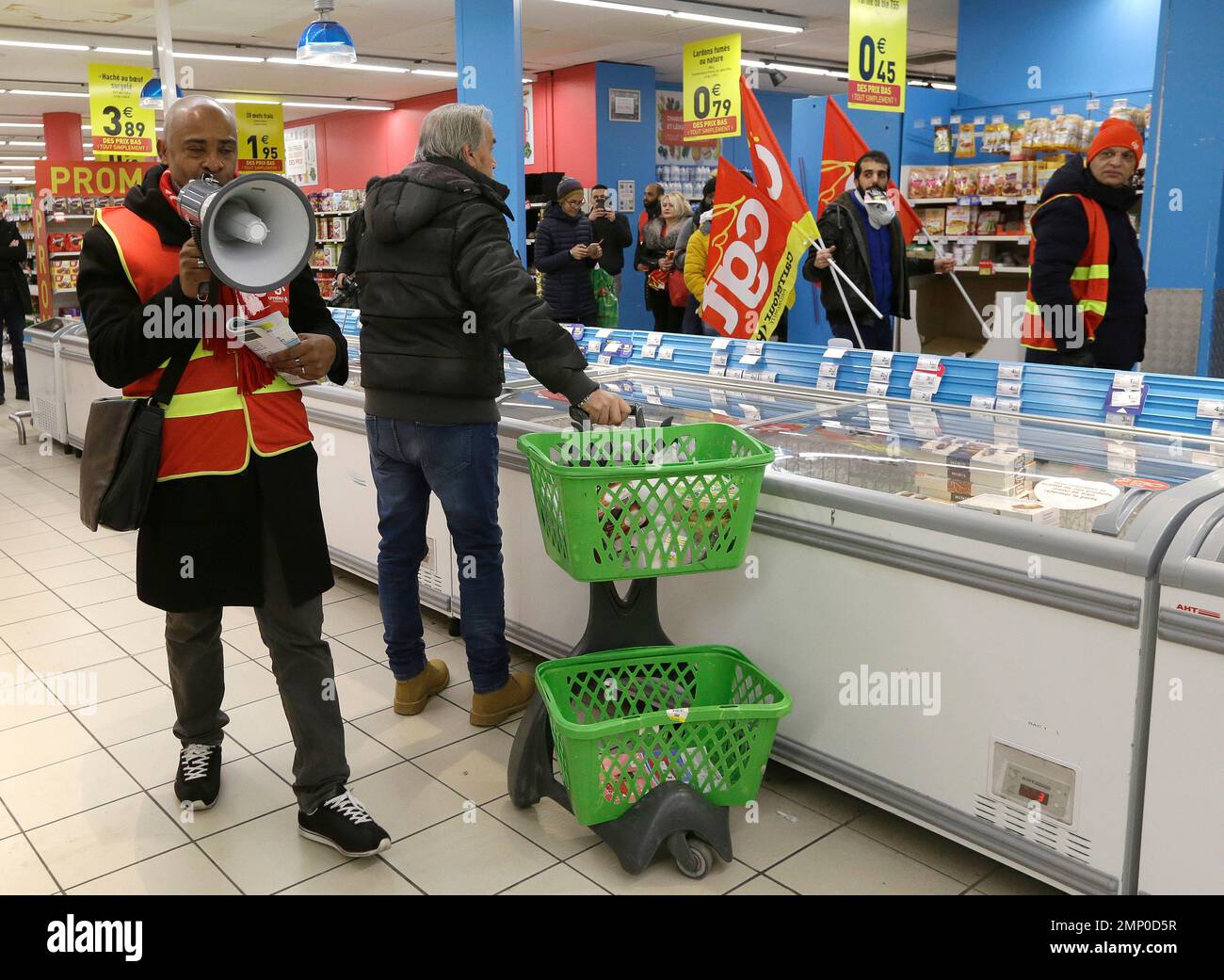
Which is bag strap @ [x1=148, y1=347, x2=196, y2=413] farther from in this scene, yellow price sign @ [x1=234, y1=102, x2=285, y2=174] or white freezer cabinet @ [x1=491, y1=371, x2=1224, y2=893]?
yellow price sign @ [x1=234, y1=102, x2=285, y2=174]

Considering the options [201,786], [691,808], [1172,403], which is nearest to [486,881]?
[691,808]

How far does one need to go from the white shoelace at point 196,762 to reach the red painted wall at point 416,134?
10740mm

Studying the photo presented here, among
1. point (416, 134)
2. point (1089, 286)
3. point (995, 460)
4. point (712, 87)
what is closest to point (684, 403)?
point (995, 460)

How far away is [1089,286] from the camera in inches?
167

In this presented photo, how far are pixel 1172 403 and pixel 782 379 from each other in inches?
54.0

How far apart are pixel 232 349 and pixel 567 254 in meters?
6.40

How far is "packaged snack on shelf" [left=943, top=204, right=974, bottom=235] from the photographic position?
8.87 m

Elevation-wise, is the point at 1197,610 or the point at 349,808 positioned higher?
the point at 1197,610

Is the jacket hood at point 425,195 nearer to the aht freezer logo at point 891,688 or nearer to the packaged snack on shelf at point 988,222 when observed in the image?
the aht freezer logo at point 891,688

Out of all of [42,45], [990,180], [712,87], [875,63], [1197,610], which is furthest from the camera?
[42,45]

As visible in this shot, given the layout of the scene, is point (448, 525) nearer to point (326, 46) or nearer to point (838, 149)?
point (838, 149)

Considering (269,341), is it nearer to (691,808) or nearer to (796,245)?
(691,808)

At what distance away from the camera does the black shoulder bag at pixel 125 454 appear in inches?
93.4

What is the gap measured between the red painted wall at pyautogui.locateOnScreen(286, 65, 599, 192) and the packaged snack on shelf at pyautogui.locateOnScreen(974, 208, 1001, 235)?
18.5 feet
